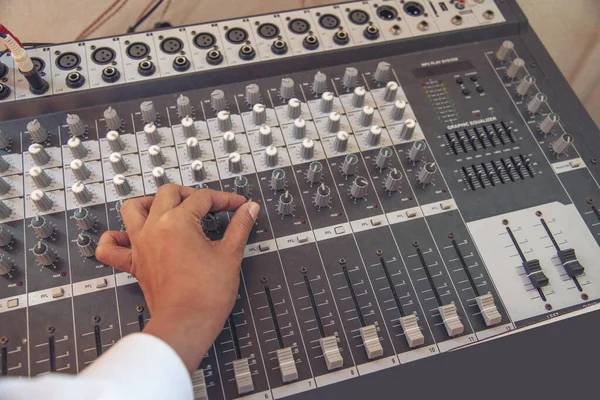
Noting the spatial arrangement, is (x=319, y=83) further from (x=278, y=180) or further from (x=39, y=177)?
(x=39, y=177)

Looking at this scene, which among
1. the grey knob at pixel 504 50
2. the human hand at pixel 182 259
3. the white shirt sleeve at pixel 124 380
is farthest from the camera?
the grey knob at pixel 504 50

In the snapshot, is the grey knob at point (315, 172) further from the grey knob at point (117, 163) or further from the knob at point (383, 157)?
the grey knob at point (117, 163)

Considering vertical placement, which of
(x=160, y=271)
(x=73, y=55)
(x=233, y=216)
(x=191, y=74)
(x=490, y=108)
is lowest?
(x=160, y=271)

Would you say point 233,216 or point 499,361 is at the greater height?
point 233,216

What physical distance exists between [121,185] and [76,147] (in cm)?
23

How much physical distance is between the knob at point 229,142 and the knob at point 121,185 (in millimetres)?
350

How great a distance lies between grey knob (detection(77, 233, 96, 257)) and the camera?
152cm

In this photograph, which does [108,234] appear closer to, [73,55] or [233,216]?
[233,216]

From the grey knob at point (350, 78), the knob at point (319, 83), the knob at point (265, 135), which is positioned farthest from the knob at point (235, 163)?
the grey knob at point (350, 78)

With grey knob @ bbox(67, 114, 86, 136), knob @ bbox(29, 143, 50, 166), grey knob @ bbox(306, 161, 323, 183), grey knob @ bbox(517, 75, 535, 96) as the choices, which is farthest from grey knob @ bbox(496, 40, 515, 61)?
knob @ bbox(29, 143, 50, 166)

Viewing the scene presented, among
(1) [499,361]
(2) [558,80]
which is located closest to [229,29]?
(2) [558,80]

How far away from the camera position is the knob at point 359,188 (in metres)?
1.68

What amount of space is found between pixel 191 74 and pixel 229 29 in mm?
274

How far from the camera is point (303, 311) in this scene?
1.52m
